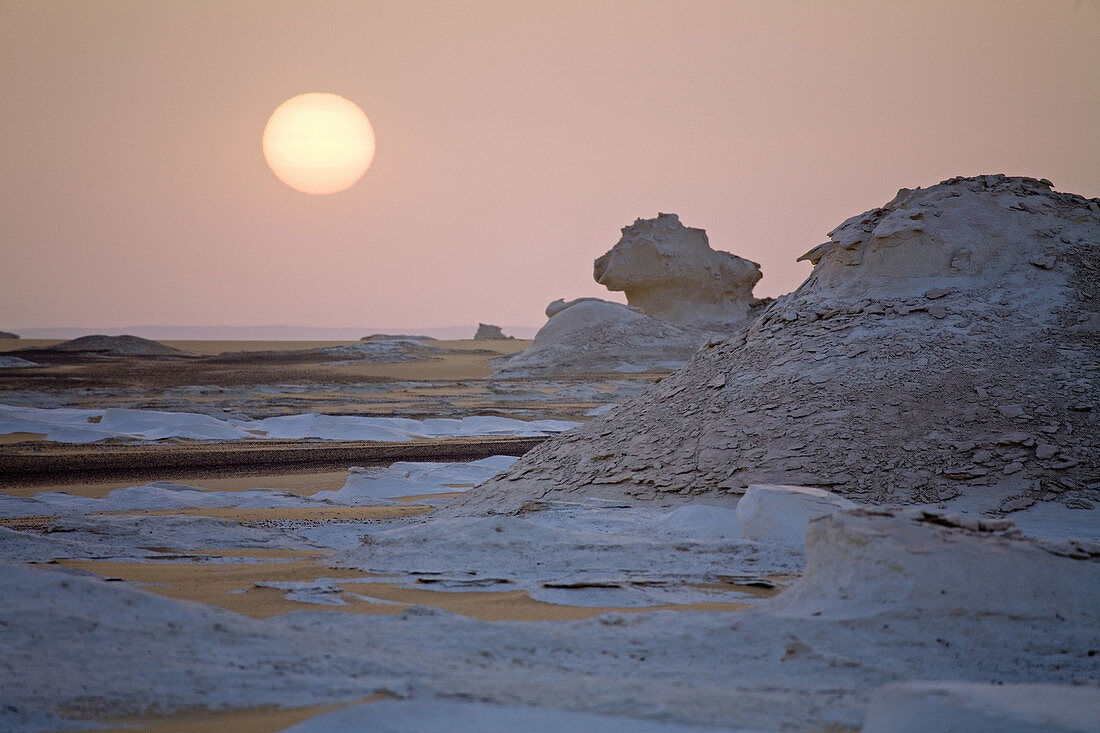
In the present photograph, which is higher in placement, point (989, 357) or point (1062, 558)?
point (989, 357)

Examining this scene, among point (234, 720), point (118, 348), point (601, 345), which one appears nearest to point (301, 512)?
point (234, 720)

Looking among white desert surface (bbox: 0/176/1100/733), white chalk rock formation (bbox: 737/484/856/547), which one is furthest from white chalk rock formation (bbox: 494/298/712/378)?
white chalk rock formation (bbox: 737/484/856/547)

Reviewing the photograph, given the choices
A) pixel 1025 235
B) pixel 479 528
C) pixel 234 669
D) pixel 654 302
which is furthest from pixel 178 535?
pixel 654 302

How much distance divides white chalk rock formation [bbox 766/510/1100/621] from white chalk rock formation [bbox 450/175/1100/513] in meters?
2.42

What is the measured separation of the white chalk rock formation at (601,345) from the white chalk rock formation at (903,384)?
2075 cm

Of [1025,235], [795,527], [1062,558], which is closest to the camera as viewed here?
[1062,558]

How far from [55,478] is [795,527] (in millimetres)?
7771

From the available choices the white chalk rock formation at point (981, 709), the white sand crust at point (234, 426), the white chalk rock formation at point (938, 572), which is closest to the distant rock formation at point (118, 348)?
the white sand crust at point (234, 426)

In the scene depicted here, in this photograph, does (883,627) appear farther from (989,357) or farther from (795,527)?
(989,357)

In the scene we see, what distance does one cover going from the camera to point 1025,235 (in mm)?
7727

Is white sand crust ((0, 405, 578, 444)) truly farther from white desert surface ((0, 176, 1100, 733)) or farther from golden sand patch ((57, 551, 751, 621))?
golden sand patch ((57, 551, 751, 621))

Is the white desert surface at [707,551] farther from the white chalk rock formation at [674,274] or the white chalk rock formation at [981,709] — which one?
the white chalk rock formation at [674,274]

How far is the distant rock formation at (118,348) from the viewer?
4034 cm

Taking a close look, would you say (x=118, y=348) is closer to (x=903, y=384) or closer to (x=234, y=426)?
(x=234, y=426)
